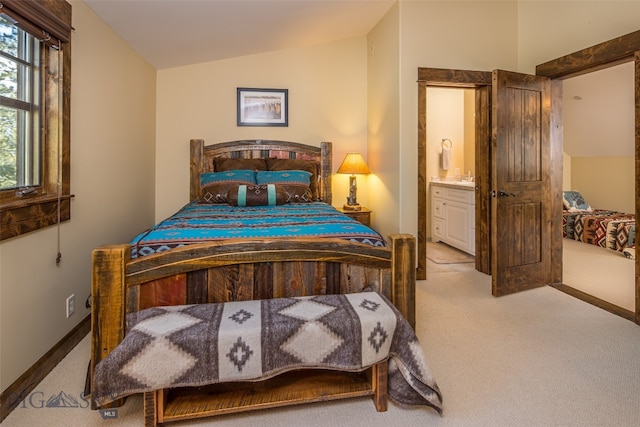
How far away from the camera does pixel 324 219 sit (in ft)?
7.99

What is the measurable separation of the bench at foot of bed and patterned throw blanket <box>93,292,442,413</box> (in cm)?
10

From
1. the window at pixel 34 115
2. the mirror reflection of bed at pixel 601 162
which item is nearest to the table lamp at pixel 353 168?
the mirror reflection of bed at pixel 601 162

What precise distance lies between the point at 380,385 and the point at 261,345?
595 millimetres

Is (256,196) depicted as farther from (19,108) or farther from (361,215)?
(19,108)

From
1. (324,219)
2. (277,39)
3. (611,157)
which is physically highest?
(277,39)

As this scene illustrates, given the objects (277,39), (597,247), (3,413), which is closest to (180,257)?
(3,413)

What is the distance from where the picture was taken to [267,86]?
4.19 meters

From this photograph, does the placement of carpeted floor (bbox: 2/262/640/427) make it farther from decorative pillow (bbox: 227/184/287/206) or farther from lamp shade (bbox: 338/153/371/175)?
lamp shade (bbox: 338/153/371/175)

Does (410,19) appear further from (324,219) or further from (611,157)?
(611,157)

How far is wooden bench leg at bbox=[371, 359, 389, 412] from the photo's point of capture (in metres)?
1.61

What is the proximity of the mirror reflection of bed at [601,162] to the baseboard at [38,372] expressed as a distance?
3.93m

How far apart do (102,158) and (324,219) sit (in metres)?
1.71

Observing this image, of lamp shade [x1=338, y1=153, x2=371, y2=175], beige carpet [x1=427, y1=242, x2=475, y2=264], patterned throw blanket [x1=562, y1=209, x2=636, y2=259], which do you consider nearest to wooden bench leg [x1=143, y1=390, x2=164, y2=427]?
lamp shade [x1=338, y1=153, x2=371, y2=175]

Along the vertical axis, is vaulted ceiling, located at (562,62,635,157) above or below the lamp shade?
above
